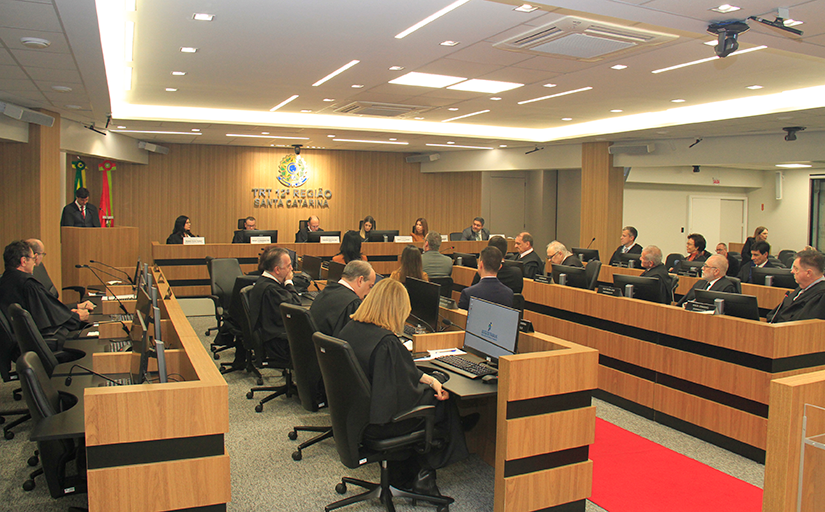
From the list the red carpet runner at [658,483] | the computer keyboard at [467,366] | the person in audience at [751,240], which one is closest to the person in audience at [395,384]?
the computer keyboard at [467,366]

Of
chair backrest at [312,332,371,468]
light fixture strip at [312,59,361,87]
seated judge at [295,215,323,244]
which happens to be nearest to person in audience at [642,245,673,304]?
light fixture strip at [312,59,361,87]

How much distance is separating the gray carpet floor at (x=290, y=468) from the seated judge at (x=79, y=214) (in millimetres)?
4607

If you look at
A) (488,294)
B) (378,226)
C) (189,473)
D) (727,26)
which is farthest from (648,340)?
(378,226)

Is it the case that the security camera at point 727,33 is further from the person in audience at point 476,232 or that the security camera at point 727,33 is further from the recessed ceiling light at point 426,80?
the person in audience at point 476,232

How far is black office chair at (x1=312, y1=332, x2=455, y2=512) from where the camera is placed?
2.98 meters

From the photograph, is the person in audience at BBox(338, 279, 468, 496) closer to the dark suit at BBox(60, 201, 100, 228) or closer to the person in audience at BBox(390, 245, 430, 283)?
the person in audience at BBox(390, 245, 430, 283)

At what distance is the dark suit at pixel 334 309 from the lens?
408 cm

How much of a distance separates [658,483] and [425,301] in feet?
6.58

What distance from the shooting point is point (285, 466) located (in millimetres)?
3934

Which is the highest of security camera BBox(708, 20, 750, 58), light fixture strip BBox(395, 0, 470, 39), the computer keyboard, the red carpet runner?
light fixture strip BBox(395, 0, 470, 39)

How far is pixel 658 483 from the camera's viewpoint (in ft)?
12.4

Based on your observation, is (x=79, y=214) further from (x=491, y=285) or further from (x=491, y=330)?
(x=491, y=330)

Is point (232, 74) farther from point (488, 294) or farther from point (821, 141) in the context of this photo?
point (821, 141)

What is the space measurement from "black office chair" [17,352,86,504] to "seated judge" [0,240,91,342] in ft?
6.31
